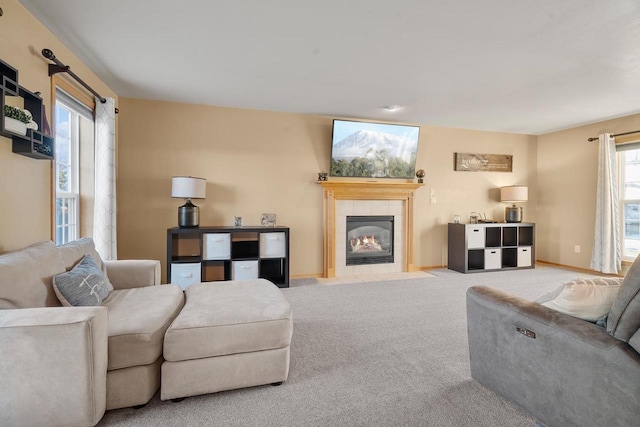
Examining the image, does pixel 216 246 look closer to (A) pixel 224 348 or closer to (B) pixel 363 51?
(A) pixel 224 348

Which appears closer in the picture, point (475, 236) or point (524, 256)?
point (475, 236)

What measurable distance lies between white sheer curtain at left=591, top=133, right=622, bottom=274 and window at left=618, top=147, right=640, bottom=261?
0.47 ft

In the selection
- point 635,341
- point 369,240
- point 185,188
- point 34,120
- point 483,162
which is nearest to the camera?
point 635,341

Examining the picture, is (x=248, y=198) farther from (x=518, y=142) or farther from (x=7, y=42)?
(x=518, y=142)

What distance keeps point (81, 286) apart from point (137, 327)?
1.87 feet

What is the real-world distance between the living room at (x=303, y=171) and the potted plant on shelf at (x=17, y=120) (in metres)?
0.98

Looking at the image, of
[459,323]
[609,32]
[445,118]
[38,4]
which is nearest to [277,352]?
[459,323]

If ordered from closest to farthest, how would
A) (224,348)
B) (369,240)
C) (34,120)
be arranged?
(224,348), (34,120), (369,240)

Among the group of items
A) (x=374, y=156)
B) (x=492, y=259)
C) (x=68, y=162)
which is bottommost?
(x=492, y=259)

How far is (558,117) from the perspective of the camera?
4.72 meters

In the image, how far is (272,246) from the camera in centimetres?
407

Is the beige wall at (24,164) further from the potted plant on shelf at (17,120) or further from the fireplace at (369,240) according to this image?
the fireplace at (369,240)

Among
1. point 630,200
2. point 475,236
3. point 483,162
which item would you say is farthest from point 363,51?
point 630,200

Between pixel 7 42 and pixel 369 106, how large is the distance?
3.49 metres
